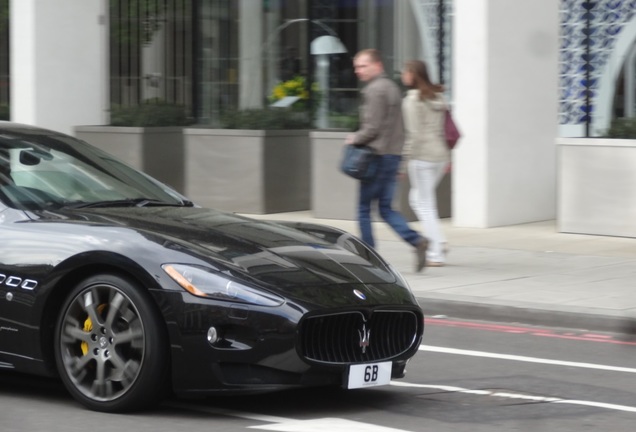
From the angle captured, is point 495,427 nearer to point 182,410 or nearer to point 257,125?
point 182,410

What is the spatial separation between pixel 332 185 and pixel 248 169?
137 centimetres

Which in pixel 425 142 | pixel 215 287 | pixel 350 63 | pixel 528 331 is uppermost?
pixel 350 63

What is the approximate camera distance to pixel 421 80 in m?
12.2

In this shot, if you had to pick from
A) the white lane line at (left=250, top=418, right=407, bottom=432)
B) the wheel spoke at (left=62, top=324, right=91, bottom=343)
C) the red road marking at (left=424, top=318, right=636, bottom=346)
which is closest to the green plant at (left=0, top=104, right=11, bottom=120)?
the red road marking at (left=424, top=318, right=636, bottom=346)

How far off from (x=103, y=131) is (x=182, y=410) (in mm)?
12831

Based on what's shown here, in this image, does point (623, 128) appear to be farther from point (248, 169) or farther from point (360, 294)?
point (360, 294)

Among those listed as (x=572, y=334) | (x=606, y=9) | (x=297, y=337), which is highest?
(x=606, y=9)

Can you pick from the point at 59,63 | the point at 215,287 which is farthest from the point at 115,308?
the point at 59,63

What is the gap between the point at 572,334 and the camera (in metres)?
9.59

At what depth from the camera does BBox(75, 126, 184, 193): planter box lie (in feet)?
61.4

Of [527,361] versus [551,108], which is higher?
[551,108]

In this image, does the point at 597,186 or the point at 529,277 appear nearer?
the point at 529,277

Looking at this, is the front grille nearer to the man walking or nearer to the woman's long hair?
the man walking

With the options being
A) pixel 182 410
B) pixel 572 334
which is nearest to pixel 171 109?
pixel 572 334
